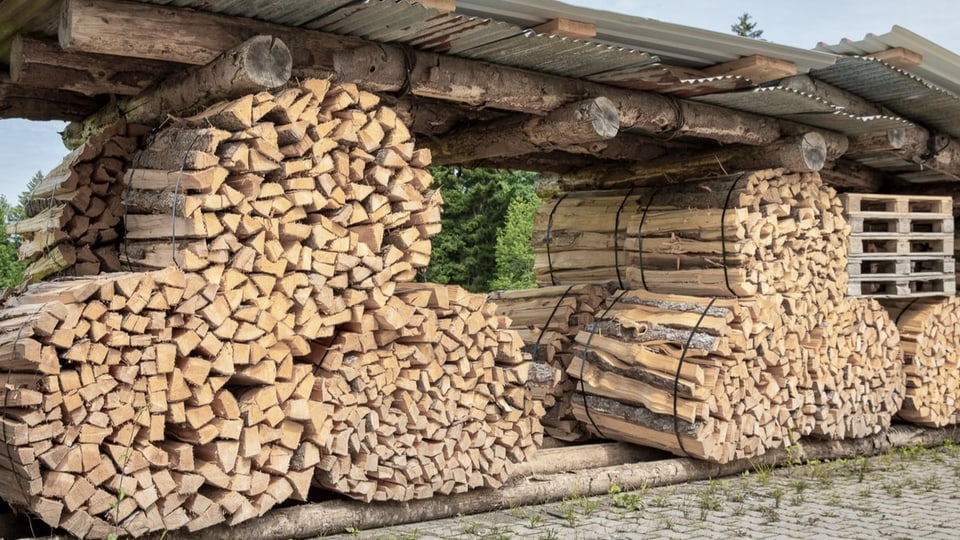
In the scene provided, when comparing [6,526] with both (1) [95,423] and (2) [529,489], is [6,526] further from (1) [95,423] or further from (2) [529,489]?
(2) [529,489]

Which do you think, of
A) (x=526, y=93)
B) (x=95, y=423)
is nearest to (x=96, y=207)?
(x=95, y=423)

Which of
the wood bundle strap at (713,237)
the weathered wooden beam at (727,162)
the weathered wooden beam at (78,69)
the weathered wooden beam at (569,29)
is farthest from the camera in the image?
the weathered wooden beam at (727,162)

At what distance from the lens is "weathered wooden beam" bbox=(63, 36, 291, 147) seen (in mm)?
4777

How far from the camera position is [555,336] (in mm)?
8008

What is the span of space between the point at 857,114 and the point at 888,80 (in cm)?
37

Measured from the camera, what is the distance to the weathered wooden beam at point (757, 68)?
6156 millimetres

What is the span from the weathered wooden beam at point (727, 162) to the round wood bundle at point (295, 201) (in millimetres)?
3032

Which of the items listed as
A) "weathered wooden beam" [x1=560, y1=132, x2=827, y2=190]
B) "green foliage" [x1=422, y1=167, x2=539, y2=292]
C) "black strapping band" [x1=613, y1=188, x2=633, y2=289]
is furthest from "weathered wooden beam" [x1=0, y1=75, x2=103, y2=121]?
"green foliage" [x1=422, y1=167, x2=539, y2=292]

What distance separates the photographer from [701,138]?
26.5 feet

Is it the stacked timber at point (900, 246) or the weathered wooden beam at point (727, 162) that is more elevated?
the weathered wooden beam at point (727, 162)

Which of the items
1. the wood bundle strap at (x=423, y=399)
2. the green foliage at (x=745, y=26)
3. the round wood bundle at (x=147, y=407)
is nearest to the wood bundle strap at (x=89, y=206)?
the round wood bundle at (x=147, y=407)

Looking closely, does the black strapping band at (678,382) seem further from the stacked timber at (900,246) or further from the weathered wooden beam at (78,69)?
the weathered wooden beam at (78,69)

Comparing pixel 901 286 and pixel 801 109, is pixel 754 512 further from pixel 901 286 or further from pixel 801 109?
pixel 901 286

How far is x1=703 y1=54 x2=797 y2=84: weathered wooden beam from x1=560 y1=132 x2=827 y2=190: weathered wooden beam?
1.25 m
